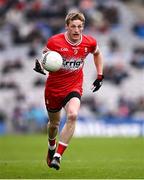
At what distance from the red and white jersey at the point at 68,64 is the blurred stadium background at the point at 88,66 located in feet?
63.6

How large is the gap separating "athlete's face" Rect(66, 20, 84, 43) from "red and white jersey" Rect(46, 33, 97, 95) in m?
0.11

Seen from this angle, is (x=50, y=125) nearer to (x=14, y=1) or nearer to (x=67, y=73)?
(x=67, y=73)

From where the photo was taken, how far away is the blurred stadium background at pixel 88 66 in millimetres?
34094

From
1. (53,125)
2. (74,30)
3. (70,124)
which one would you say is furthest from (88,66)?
(70,124)

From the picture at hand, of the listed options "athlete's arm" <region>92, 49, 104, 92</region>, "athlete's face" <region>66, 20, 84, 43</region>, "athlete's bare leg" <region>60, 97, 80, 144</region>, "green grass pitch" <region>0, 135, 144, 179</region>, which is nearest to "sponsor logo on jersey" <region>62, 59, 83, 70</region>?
"athlete's face" <region>66, 20, 84, 43</region>

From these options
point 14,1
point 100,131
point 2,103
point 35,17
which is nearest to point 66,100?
point 14,1

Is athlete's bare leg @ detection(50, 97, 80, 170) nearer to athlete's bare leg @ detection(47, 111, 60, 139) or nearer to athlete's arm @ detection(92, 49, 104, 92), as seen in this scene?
athlete's arm @ detection(92, 49, 104, 92)

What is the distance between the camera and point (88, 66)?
130 feet

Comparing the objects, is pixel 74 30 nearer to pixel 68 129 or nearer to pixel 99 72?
pixel 99 72

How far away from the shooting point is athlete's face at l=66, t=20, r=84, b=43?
517 inches

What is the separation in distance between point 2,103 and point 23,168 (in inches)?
886

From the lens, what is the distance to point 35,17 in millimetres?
42406

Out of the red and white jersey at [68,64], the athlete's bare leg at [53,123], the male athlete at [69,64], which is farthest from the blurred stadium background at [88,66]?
the red and white jersey at [68,64]

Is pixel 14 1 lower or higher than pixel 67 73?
lower
